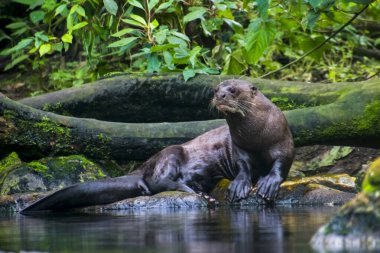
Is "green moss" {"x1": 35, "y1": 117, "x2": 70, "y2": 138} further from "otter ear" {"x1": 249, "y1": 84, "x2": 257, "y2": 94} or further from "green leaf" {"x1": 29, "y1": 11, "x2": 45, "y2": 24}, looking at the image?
"green leaf" {"x1": 29, "y1": 11, "x2": 45, "y2": 24}

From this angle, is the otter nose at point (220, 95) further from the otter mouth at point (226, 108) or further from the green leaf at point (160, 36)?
the green leaf at point (160, 36)

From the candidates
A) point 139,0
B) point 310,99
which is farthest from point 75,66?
point 310,99

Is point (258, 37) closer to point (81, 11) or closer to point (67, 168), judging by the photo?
point (81, 11)

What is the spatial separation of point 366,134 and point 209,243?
11.2ft

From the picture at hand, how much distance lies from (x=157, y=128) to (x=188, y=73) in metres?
0.62

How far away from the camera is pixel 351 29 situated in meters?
9.80

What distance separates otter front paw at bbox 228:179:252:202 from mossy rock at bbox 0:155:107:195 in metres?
Result: 1.24

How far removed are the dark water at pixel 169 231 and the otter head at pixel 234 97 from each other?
853 millimetres

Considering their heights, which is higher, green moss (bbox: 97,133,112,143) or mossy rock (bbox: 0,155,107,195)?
green moss (bbox: 97,133,112,143)

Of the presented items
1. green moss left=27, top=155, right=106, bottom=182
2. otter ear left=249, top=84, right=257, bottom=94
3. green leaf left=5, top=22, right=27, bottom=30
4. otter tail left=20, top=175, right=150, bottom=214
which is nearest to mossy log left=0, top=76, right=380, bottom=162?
green moss left=27, top=155, right=106, bottom=182

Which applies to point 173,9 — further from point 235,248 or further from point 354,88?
point 235,248

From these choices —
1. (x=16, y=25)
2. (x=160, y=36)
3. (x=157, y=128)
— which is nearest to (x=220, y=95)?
(x=157, y=128)

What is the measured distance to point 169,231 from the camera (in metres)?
4.27

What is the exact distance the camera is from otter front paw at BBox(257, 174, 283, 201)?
20.3 ft
